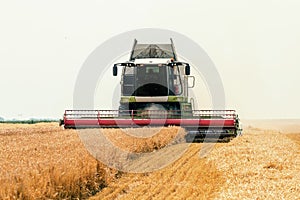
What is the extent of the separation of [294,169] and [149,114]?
29.1 ft

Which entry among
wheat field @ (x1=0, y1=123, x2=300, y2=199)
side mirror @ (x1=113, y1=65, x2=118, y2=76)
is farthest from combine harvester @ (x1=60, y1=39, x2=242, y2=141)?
wheat field @ (x1=0, y1=123, x2=300, y2=199)

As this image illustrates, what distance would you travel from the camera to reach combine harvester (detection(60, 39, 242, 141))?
1967 centimetres

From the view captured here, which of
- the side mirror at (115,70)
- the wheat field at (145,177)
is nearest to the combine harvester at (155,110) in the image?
the side mirror at (115,70)

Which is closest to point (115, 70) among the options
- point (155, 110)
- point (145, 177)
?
point (155, 110)

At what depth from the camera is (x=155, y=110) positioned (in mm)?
20219

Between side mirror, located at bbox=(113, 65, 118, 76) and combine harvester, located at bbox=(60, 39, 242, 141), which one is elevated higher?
side mirror, located at bbox=(113, 65, 118, 76)

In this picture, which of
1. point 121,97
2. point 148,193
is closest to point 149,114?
point 121,97

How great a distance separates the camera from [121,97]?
20.7 meters

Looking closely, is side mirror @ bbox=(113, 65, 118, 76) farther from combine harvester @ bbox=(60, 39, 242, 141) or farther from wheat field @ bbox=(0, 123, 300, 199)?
wheat field @ bbox=(0, 123, 300, 199)

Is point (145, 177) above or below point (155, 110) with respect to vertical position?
below

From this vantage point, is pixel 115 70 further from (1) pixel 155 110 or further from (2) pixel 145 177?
(2) pixel 145 177

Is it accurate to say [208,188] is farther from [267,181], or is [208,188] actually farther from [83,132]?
[83,132]

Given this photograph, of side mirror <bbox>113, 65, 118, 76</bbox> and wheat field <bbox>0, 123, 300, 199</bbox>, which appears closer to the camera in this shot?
wheat field <bbox>0, 123, 300, 199</bbox>

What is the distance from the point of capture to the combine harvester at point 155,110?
19672 millimetres
